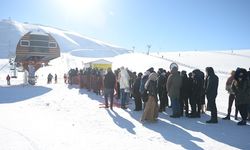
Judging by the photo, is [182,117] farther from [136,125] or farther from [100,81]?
[100,81]

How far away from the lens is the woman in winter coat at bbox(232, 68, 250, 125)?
10.2 meters

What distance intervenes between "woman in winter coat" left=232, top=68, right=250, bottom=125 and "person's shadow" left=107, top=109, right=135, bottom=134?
3.46 metres

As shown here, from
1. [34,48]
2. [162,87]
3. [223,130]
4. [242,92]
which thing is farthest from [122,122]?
[34,48]

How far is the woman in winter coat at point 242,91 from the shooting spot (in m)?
10.2

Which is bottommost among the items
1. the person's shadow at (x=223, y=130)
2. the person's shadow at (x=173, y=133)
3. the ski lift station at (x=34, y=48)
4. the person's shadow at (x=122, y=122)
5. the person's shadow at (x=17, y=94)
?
the person's shadow at (x=17, y=94)

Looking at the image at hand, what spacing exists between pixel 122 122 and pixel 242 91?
407 cm

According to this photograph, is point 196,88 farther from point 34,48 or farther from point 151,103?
point 34,48

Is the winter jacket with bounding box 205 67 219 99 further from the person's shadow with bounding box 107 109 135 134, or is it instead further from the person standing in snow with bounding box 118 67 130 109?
the person standing in snow with bounding box 118 67 130 109

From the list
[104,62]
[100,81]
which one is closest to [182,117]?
[100,81]

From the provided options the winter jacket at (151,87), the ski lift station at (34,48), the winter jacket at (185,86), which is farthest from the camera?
the ski lift station at (34,48)


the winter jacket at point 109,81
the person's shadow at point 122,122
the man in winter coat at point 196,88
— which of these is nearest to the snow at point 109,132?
the person's shadow at point 122,122

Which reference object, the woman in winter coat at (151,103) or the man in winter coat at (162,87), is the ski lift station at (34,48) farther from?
the woman in winter coat at (151,103)

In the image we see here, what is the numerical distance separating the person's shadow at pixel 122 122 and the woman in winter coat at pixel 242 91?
346 cm

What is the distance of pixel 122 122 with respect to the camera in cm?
1128
